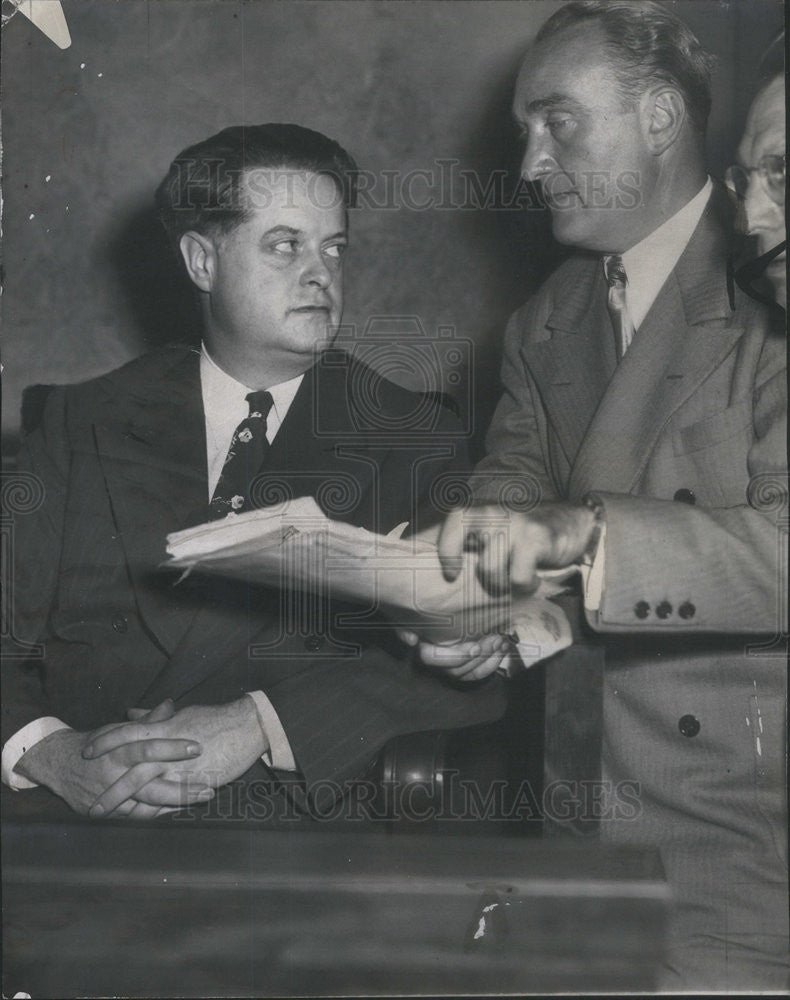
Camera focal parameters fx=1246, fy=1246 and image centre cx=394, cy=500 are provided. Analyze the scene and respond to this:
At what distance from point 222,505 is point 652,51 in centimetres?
111

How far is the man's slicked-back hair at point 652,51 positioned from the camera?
7.23 ft

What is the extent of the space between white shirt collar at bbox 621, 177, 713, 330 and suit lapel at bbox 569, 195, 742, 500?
0.05 ft

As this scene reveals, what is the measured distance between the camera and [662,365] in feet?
7.12

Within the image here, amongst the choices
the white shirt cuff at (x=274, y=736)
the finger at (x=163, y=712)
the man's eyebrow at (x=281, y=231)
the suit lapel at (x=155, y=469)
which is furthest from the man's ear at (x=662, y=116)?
the finger at (x=163, y=712)

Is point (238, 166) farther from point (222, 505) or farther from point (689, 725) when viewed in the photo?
point (689, 725)

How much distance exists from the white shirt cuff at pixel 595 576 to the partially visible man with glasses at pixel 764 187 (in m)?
0.54

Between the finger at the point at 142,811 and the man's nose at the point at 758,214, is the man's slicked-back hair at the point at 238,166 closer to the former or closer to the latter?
the man's nose at the point at 758,214

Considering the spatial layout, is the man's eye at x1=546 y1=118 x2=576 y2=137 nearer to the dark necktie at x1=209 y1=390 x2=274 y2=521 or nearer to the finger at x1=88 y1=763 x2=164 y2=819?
the dark necktie at x1=209 y1=390 x2=274 y2=521

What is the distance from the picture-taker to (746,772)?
215 centimetres

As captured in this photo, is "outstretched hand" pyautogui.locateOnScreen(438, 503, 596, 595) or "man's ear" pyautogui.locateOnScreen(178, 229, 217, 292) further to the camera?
"man's ear" pyautogui.locateOnScreen(178, 229, 217, 292)

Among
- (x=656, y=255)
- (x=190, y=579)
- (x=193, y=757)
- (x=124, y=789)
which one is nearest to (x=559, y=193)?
(x=656, y=255)

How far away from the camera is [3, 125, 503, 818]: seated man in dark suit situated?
A: 220 cm

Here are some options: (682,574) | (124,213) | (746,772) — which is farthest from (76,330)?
(746,772)

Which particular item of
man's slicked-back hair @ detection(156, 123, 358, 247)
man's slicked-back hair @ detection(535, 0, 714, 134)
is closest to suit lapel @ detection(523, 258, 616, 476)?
man's slicked-back hair @ detection(535, 0, 714, 134)
